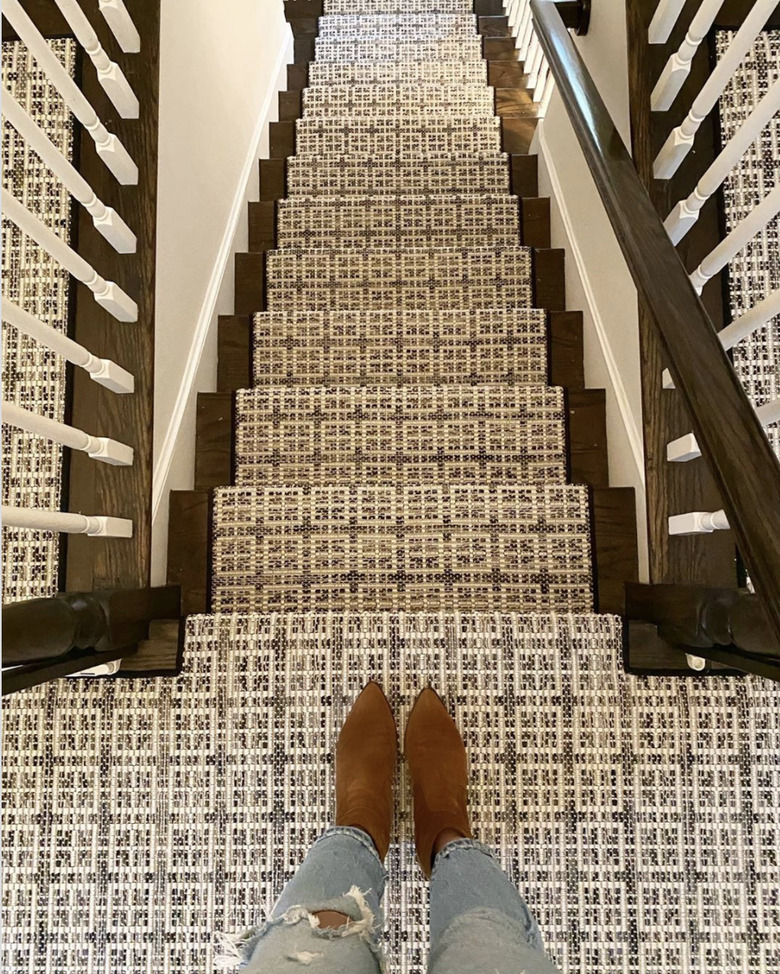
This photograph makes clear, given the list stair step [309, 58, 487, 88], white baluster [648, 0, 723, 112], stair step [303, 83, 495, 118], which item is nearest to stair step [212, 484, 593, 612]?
white baluster [648, 0, 723, 112]

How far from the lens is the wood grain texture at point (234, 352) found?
1.87 meters

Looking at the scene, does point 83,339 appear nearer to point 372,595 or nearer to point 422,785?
point 372,595

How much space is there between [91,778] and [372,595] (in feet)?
2.14

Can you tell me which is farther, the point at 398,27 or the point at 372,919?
the point at 398,27

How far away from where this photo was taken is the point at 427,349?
1.82 metres

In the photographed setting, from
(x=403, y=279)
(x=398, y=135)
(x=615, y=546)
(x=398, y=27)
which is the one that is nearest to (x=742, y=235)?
(x=615, y=546)

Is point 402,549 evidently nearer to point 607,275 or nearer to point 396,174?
point 607,275

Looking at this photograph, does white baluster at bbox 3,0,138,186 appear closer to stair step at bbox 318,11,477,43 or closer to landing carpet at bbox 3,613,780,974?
landing carpet at bbox 3,613,780,974

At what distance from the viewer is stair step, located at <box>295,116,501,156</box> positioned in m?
2.32

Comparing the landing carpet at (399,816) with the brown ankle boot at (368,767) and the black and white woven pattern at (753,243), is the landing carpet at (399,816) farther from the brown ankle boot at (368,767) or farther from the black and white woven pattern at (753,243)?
the black and white woven pattern at (753,243)

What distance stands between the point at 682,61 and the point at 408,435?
35.1 inches

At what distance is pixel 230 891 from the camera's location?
133 cm

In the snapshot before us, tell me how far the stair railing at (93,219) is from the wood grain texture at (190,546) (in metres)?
0.18

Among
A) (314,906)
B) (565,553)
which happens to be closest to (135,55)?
(565,553)
